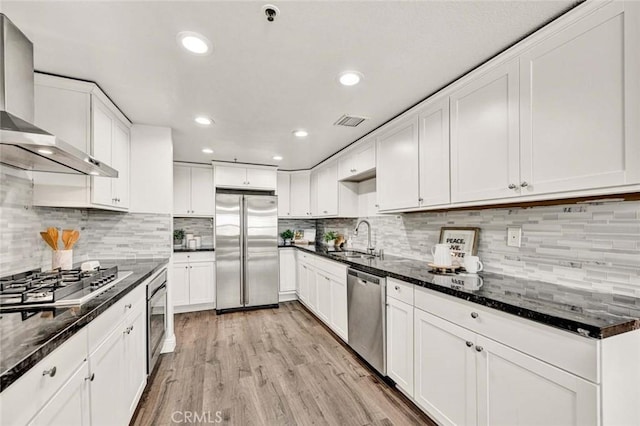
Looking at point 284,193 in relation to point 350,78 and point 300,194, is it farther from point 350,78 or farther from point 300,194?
point 350,78

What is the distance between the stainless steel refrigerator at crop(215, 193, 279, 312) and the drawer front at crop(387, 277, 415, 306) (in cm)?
254

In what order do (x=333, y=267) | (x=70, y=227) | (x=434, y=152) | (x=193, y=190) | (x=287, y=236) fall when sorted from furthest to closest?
1. (x=287, y=236)
2. (x=193, y=190)
3. (x=333, y=267)
4. (x=70, y=227)
5. (x=434, y=152)

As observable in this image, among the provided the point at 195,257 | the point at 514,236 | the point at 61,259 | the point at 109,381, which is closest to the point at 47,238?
the point at 61,259

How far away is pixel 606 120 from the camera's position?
1.22m

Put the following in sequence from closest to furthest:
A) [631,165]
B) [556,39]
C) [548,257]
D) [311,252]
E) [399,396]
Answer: [631,165] → [556,39] → [548,257] → [399,396] → [311,252]

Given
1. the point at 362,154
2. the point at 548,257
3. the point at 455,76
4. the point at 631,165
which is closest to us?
the point at 631,165

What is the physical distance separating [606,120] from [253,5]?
168 cm

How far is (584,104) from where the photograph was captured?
1.29 m

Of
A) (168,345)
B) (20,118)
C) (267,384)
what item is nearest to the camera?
(20,118)

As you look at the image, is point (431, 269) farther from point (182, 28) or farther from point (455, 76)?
point (182, 28)

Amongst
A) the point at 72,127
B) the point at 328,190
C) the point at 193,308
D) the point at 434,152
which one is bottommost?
the point at 193,308

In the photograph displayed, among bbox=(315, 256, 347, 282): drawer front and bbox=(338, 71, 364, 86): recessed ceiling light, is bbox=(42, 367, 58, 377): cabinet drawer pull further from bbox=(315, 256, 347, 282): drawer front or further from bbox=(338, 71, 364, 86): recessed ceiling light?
bbox=(315, 256, 347, 282): drawer front

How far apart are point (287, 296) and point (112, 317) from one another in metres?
3.49

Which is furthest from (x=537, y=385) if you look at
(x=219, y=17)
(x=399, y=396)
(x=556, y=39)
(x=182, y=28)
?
(x=182, y=28)
